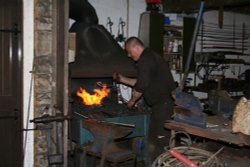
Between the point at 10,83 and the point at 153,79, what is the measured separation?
1.64 metres

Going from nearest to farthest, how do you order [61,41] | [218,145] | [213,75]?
[218,145], [61,41], [213,75]

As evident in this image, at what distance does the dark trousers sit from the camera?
13.7 feet

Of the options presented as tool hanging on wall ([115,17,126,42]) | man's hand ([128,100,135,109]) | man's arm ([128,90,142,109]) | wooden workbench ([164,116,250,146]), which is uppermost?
tool hanging on wall ([115,17,126,42])

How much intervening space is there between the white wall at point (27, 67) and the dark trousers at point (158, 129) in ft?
4.65

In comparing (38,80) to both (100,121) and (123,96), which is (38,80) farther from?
(123,96)

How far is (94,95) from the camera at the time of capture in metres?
4.82

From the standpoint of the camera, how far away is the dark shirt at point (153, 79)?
403 centimetres

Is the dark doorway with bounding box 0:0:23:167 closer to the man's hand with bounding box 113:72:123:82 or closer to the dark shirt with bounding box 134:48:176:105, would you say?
the man's hand with bounding box 113:72:123:82


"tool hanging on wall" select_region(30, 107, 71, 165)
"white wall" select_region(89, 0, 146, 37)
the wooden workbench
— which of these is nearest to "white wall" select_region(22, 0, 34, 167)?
"tool hanging on wall" select_region(30, 107, 71, 165)

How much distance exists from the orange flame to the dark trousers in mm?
847

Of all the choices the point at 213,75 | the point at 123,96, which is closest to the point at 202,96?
the point at 213,75

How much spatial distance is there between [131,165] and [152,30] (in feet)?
6.51

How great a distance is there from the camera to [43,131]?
12.5 feet

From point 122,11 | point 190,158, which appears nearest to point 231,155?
point 190,158
